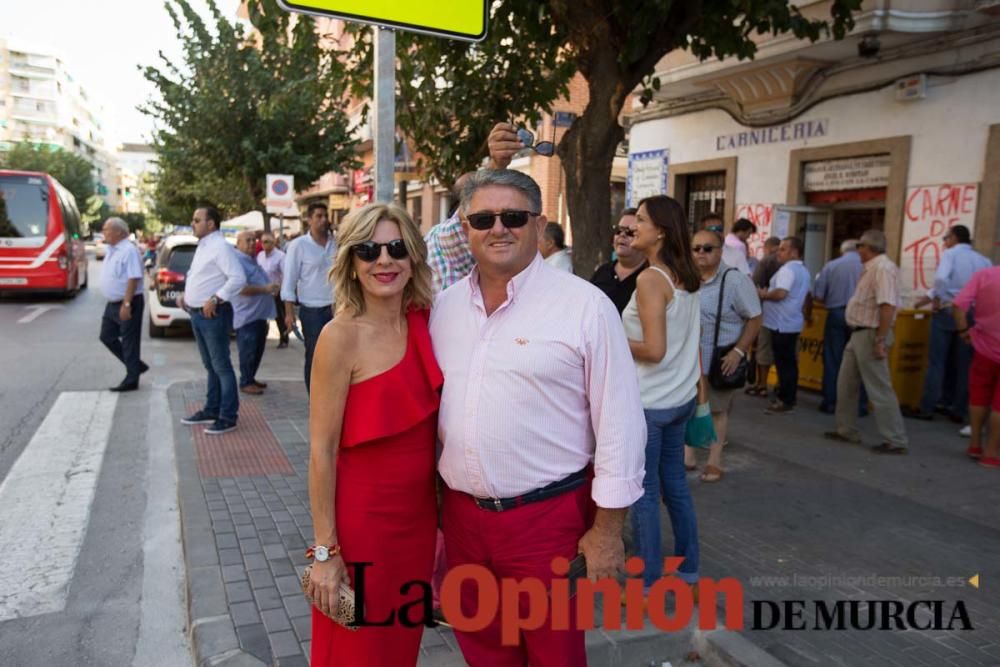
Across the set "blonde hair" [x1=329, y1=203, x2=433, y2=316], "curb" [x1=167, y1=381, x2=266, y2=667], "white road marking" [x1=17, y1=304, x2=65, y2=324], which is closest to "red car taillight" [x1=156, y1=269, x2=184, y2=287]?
"white road marking" [x1=17, y1=304, x2=65, y2=324]

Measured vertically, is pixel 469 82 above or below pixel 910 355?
above

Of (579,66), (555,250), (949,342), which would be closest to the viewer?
(555,250)

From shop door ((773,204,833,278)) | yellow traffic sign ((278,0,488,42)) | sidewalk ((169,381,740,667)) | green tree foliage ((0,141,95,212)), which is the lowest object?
sidewalk ((169,381,740,667))

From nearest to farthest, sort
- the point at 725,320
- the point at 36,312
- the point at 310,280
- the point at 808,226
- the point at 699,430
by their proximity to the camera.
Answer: the point at 699,430 < the point at 725,320 < the point at 310,280 < the point at 808,226 < the point at 36,312

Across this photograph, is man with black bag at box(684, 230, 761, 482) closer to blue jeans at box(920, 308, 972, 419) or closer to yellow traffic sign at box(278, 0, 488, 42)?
yellow traffic sign at box(278, 0, 488, 42)

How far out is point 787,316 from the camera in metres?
8.05

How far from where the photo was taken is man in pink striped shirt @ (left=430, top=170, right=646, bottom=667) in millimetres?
2088

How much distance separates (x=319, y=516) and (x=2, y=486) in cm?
454

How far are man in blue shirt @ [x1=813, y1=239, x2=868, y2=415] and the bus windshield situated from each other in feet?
55.1

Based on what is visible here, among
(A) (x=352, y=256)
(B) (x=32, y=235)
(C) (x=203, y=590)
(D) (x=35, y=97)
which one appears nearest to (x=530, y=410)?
(A) (x=352, y=256)

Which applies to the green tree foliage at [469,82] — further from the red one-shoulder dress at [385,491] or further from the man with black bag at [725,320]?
the red one-shoulder dress at [385,491]

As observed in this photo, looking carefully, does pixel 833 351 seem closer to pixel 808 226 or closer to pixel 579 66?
pixel 808 226

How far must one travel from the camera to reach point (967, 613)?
3.55 meters

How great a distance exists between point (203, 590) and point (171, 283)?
9.97 metres
